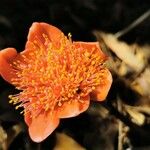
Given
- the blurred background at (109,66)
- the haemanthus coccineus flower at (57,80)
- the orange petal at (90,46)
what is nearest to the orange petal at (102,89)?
the haemanthus coccineus flower at (57,80)

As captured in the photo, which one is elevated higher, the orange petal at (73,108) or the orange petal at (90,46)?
the orange petal at (90,46)

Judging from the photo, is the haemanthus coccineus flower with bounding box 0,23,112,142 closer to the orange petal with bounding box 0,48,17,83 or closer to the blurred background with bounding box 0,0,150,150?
the orange petal with bounding box 0,48,17,83

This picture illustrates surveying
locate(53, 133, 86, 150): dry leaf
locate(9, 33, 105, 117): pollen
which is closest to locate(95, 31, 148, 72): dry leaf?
locate(53, 133, 86, 150): dry leaf

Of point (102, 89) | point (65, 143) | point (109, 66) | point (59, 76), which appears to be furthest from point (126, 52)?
point (59, 76)

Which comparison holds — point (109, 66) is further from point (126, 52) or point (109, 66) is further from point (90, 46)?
point (90, 46)

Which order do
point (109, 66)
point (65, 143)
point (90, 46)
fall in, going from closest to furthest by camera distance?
point (90, 46) → point (65, 143) → point (109, 66)

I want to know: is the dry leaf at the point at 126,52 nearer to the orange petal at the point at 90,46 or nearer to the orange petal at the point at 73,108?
the orange petal at the point at 90,46
